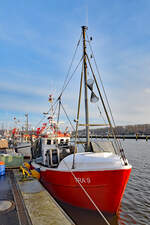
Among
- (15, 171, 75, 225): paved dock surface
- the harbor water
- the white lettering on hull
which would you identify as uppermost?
the white lettering on hull

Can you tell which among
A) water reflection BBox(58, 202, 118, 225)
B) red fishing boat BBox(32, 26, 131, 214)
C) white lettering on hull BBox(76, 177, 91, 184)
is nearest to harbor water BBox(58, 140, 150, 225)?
water reflection BBox(58, 202, 118, 225)

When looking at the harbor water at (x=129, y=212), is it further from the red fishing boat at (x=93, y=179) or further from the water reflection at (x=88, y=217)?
the red fishing boat at (x=93, y=179)

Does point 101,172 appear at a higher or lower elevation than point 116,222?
higher

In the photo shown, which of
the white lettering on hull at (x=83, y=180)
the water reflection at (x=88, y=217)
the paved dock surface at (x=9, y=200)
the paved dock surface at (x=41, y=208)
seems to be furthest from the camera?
the water reflection at (x=88, y=217)

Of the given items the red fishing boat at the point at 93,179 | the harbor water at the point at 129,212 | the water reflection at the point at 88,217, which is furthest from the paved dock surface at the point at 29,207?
the harbor water at the point at 129,212

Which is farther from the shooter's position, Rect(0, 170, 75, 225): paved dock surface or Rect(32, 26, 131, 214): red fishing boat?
Rect(32, 26, 131, 214): red fishing boat

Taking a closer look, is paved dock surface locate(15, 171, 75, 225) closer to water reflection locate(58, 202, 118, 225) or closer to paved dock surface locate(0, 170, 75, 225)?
paved dock surface locate(0, 170, 75, 225)

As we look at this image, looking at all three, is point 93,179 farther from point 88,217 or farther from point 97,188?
point 88,217

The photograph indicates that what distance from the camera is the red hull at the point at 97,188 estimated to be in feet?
23.9

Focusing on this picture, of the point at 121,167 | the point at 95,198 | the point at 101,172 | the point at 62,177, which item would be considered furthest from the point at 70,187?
the point at 121,167

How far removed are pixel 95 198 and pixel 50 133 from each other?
27.8 ft

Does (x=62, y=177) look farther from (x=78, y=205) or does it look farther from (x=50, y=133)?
(x=50, y=133)

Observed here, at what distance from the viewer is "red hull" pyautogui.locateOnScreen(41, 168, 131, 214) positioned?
7298 millimetres

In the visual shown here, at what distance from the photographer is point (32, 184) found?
8844 mm
